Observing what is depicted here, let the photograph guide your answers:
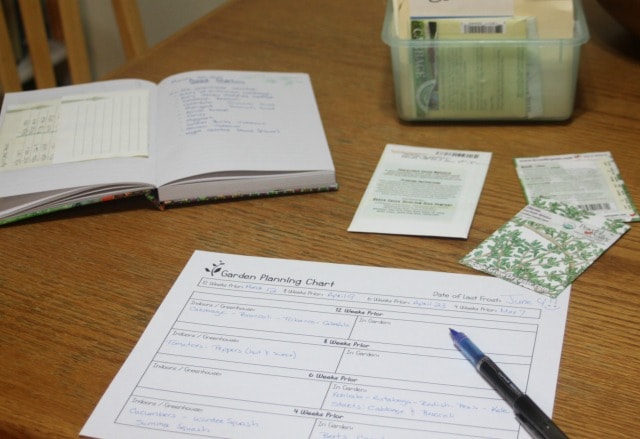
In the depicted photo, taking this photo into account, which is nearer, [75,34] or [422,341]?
[422,341]

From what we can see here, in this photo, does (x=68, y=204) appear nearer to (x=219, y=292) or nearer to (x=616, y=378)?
(x=219, y=292)

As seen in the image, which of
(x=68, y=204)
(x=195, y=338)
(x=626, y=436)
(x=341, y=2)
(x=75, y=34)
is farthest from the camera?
(x=75, y=34)

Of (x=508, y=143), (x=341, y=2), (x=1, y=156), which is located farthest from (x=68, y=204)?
(x=341, y=2)

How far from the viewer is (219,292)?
812 mm

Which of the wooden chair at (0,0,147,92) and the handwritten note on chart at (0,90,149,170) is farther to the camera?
the wooden chair at (0,0,147,92)

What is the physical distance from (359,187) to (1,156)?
431 mm

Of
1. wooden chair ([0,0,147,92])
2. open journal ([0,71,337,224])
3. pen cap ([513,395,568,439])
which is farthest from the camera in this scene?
wooden chair ([0,0,147,92])

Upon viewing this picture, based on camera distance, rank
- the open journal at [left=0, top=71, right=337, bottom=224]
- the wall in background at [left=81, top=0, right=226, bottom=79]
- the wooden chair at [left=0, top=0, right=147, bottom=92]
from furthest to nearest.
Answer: the wall in background at [left=81, top=0, right=226, bottom=79] → the wooden chair at [left=0, top=0, right=147, bottom=92] → the open journal at [left=0, top=71, right=337, bottom=224]

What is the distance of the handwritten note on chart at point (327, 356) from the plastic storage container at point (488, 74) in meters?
0.31

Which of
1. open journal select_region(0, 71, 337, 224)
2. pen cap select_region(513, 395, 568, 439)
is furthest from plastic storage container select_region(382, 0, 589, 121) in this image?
pen cap select_region(513, 395, 568, 439)

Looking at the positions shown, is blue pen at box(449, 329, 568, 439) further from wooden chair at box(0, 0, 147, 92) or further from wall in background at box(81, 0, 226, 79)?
wall in background at box(81, 0, 226, 79)

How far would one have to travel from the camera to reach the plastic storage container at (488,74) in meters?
0.99

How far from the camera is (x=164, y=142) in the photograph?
3.29ft

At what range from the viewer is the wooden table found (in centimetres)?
70
